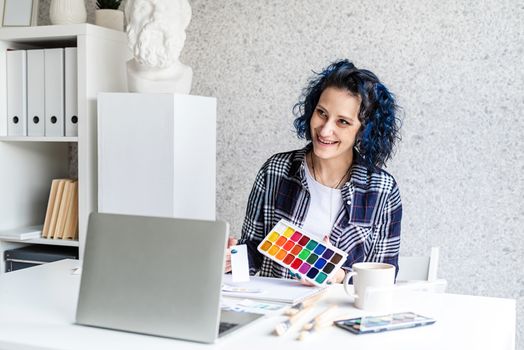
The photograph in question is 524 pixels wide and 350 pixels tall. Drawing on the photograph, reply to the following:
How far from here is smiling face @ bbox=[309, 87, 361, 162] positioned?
2.25 meters

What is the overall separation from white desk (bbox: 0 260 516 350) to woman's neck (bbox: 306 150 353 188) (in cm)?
67

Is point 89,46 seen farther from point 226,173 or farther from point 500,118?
point 500,118

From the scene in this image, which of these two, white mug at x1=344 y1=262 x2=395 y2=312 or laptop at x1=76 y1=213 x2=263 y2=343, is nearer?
laptop at x1=76 y1=213 x2=263 y2=343

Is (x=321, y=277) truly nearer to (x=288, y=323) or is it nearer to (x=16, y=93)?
(x=288, y=323)

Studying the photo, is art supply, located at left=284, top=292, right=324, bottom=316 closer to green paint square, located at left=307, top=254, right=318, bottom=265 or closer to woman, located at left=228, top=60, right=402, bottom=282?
green paint square, located at left=307, top=254, right=318, bottom=265

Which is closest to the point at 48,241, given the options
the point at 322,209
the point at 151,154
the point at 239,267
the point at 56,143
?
the point at 56,143

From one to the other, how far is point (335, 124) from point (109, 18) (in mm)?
1453

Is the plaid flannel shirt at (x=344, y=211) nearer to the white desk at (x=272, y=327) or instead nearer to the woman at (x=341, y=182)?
the woman at (x=341, y=182)

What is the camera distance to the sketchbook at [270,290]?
1629mm

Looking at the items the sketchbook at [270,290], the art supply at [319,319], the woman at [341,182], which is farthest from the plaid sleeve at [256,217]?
the art supply at [319,319]

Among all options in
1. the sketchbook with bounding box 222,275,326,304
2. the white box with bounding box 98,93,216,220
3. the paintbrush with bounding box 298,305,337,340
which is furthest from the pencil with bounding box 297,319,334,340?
the white box with bounding box 98,93,216,220

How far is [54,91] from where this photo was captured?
3113mm

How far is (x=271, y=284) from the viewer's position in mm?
1795

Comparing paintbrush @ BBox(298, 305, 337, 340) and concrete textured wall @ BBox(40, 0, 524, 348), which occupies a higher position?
concrete textured wall @ BBox(40, 0, 524, 348)
